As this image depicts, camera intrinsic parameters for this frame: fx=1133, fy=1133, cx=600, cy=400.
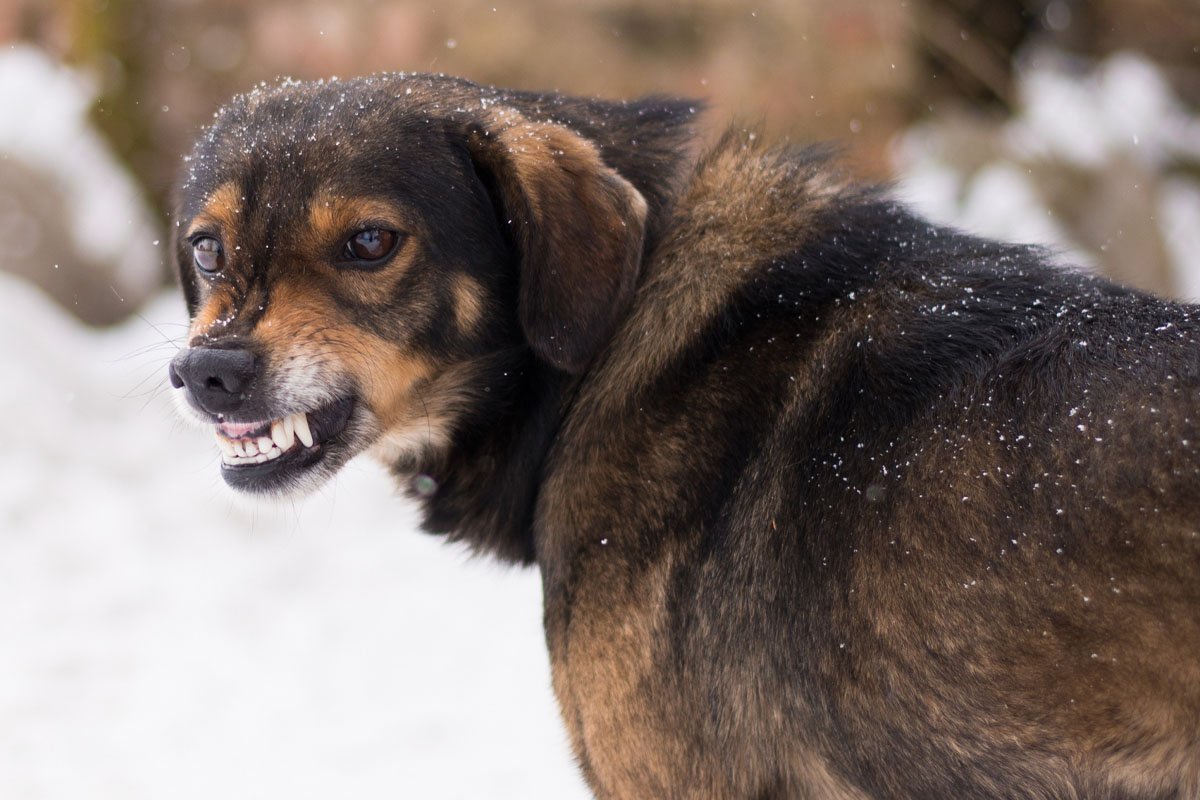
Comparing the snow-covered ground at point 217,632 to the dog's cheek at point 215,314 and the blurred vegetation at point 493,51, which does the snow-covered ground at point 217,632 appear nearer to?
the dog's cheek at point 215,314

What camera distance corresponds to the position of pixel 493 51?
732cm

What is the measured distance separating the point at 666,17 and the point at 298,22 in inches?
95.1

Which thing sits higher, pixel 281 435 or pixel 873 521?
pixel 873 521

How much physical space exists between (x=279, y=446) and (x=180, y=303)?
481 centimetres

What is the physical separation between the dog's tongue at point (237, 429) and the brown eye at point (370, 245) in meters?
0.46

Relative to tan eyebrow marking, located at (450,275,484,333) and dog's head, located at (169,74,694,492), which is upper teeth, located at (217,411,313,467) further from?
tan eyebrow marking, located at (450,275,484,333)

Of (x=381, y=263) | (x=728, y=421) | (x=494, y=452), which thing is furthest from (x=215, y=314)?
(x=728, y=421)

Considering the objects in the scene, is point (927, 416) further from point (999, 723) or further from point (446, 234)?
point (446, 234)

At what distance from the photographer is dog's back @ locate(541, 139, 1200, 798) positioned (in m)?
1.95

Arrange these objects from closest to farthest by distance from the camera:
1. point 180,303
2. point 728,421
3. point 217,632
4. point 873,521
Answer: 1. point 873,521
2. point 728,421
3. point 217,632
4. point 180,303

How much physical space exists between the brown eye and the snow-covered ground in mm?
770

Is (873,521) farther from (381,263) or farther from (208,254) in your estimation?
(208,254)

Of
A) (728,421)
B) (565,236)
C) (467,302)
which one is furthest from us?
(467,302)

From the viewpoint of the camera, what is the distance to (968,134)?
8.05 metres
